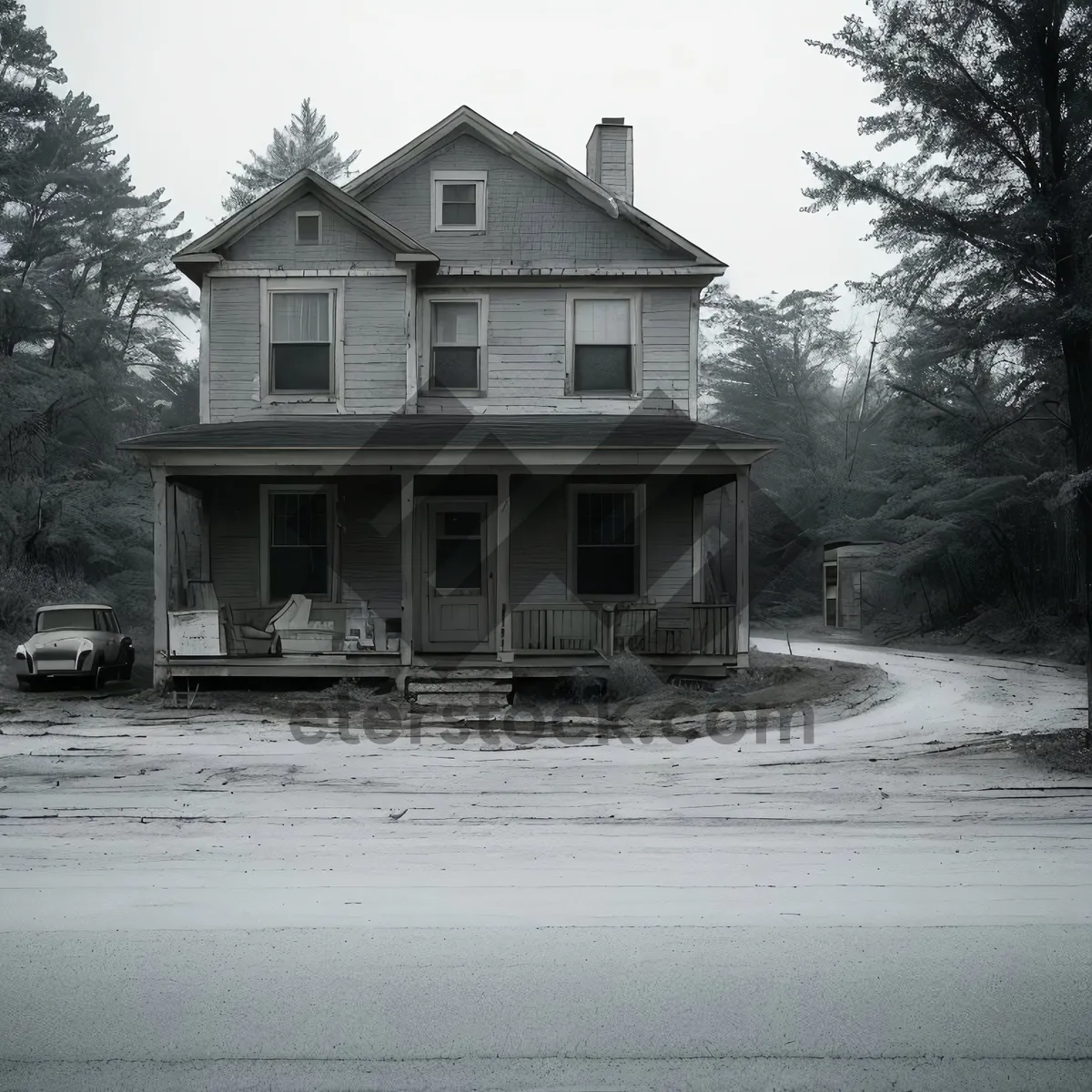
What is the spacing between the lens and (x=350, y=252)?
17.3 meters

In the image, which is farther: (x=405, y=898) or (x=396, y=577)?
(x=396, y=577)

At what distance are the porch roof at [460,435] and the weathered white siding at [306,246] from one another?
2.42 meters

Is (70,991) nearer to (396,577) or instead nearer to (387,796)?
(387,796)

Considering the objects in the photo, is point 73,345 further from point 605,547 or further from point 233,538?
point 605,547

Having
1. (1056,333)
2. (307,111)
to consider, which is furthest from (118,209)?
(1056,333)

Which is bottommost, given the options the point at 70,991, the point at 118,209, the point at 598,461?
the point at 70,991

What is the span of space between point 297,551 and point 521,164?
7320mm

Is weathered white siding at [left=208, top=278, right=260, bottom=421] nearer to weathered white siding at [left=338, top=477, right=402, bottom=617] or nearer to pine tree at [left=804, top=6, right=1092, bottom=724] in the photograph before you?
weathered white siding at [left=338, top=477, right=402, bottom=617]

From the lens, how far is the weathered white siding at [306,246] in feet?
56.7

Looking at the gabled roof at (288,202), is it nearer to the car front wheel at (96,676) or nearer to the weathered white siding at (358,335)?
the weathered white siding at (358,335)

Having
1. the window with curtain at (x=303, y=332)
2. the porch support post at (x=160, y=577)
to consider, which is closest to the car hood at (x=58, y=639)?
the porch support post at (x=160, y=577)

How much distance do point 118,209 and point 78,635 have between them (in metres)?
32.5

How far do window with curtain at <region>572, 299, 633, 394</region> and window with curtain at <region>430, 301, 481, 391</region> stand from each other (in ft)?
5.31

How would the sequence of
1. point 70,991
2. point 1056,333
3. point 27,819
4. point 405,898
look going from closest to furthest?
point 70,991 → point 405,898 → point 27,819 → point 1056,333
